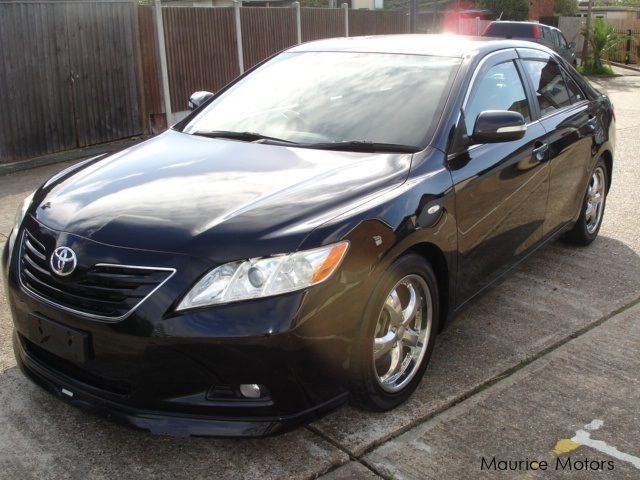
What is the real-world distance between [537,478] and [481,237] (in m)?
1.37

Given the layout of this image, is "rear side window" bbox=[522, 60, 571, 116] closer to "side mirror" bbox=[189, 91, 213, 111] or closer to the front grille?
"side mirror" bbox=[189, 91, 213, 111]

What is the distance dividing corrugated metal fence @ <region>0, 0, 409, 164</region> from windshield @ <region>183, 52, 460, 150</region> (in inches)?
223

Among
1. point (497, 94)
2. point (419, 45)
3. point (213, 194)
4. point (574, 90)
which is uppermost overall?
point (419, 45)

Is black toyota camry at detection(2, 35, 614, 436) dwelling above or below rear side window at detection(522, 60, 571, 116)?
below

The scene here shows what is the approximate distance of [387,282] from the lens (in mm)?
3080

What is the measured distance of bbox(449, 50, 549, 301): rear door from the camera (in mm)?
3762

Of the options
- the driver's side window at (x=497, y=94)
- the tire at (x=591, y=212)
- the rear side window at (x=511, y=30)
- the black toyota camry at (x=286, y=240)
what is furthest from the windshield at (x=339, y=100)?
the rear side window at (x=511, y=30)

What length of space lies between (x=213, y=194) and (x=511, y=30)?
18.7 metres

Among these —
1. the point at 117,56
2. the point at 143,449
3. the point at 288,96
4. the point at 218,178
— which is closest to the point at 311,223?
the point at 218,178

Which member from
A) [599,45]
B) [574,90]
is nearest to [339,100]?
[574,90]

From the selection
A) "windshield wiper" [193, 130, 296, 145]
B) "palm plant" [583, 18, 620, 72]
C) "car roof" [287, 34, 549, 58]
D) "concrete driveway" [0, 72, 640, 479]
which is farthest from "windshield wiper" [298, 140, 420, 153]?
"palm plant" [583, 18, 620, 72]

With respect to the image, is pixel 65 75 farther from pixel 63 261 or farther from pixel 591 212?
pixel 63 261

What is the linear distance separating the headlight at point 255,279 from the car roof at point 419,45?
2002mm

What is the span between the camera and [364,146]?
3693mm
